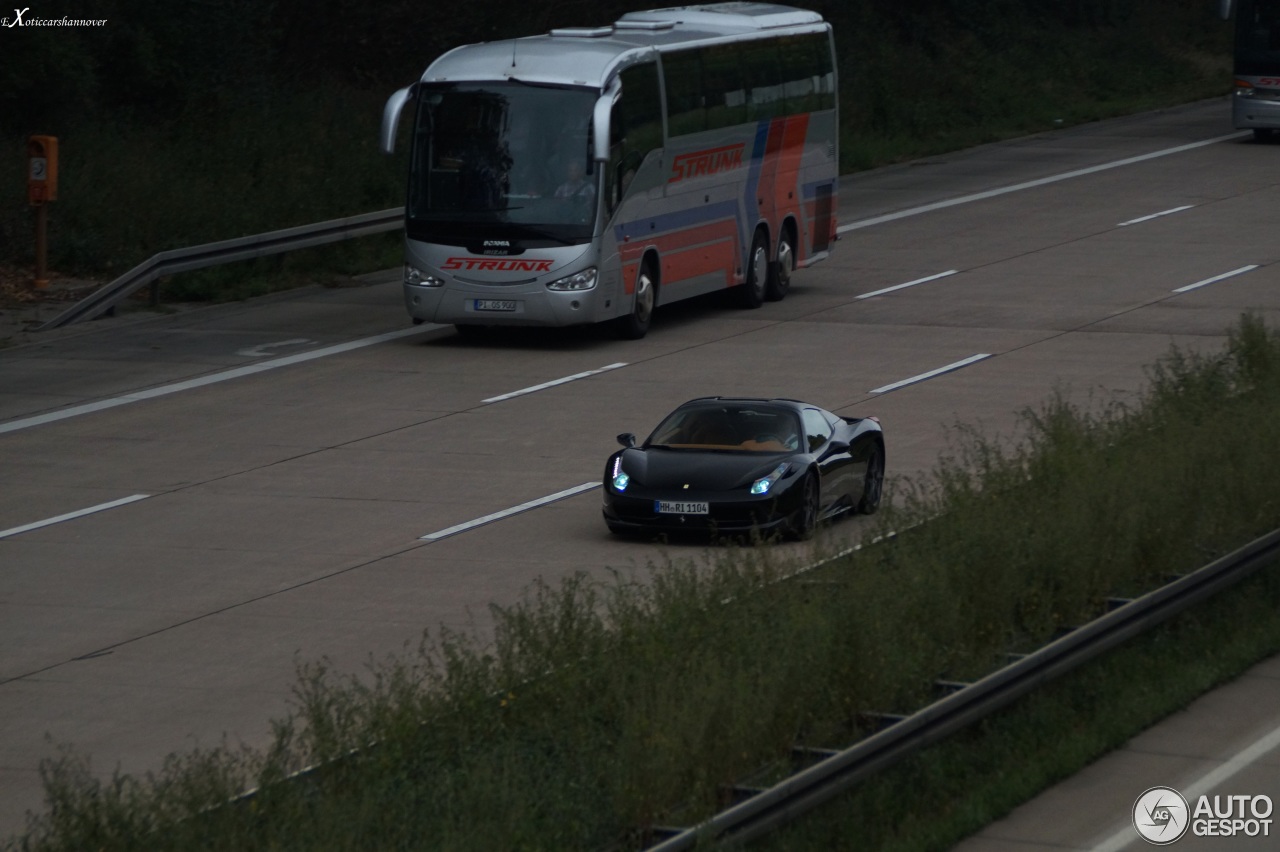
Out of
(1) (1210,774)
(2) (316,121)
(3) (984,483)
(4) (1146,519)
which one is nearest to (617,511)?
(3) (984,483)

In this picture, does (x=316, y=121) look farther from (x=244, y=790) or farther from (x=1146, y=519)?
(x=244, y=790)

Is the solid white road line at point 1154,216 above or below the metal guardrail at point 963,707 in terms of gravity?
above

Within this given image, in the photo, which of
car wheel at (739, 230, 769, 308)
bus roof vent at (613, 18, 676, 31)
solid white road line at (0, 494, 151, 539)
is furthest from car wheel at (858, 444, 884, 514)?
bus roof vent at (613, 18, 676, 31)

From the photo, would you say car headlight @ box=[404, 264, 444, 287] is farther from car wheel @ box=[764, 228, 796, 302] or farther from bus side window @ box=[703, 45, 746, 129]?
car wheel @ box=[764, 228, 796, 302]

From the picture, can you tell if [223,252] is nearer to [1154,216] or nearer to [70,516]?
[70,516]

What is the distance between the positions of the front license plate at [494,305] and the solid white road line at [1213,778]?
1529 centimetres

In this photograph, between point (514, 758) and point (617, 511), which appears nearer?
point (514, 758)

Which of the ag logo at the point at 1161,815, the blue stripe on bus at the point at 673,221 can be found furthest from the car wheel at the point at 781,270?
the ag logo at the point at 1161,815

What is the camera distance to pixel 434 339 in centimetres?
2691

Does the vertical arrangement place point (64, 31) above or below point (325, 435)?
above

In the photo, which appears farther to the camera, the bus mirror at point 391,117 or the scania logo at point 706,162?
the scania logo at point 706,162

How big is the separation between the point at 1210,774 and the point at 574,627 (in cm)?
341

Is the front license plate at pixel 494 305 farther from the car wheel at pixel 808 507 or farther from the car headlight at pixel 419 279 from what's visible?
the car wheel at pixel 808 507

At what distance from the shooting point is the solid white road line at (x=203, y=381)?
21516 millimetres
